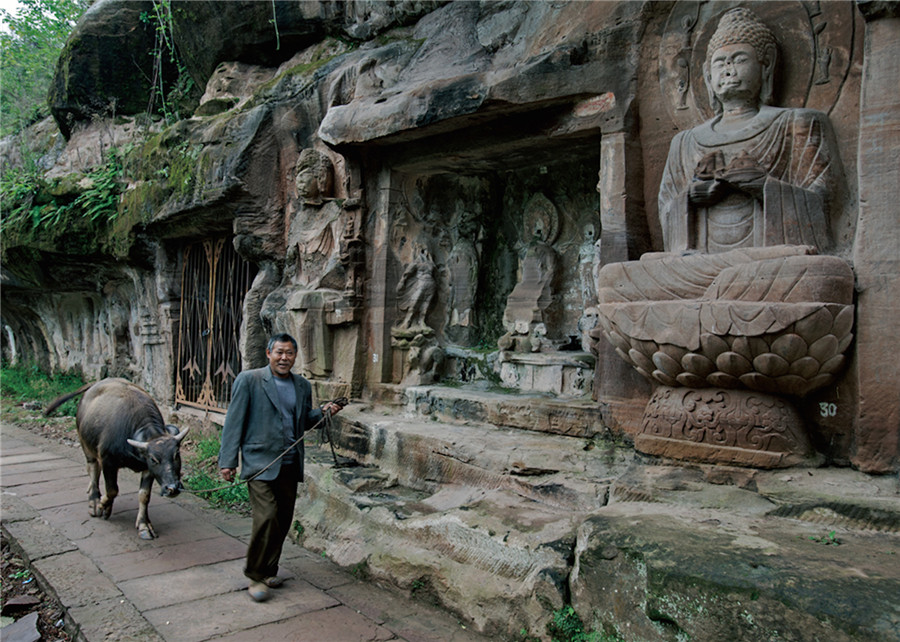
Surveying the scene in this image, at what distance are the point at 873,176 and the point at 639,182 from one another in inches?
56.3

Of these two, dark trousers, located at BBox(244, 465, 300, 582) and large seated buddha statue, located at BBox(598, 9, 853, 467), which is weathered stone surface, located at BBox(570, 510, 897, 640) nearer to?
large seated buddha statue, located at BBox(598, 9, 853, 467)

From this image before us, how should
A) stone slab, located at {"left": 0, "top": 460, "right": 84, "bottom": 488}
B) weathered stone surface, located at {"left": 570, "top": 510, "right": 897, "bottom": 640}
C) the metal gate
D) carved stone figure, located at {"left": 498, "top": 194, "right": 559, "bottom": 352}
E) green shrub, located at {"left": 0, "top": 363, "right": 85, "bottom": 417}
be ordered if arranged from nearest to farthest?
weathered stone surface, located at {"left": 570, "top": 510, "right": 897, "bottom": 640}
carved stone figure, located at {"left": 498, "top": 194, "right": 559, "bottom": 352}
stone slab, located at {"left": 0, "top": 460, "right": 84, "bottom": 488}
the metal gate
green shrub, located at {"left": 0, "top": 363, "right": 85, "bottom": 417}

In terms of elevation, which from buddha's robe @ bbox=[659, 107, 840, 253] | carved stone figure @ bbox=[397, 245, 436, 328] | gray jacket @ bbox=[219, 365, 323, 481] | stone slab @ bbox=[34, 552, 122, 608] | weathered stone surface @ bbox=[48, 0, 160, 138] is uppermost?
weathered stone surface @ bbox=[48, 0, 160, 138]

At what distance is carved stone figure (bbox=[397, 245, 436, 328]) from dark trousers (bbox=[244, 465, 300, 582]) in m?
2.66

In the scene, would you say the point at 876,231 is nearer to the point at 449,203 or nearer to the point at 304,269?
the point at 449,203

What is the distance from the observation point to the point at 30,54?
47.3ft

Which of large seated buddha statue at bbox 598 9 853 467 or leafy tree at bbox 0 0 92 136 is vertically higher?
leafy tree at bbox 0 0 92 136

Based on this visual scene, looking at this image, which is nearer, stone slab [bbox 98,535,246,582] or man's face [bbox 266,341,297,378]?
man's face [bbox 266,341,297,378]

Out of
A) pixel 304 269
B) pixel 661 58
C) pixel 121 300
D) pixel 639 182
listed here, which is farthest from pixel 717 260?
pixel 121 300

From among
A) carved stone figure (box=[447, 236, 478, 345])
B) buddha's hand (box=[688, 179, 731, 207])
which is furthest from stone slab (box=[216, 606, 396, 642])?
carved stone figure (box=[447, 236, 478, 345])

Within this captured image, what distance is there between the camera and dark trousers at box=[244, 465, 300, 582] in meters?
3.67

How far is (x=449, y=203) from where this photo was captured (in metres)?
6.52

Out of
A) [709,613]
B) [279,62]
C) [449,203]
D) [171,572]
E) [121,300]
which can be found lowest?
[171,572]

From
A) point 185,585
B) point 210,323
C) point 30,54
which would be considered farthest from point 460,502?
point 30,54
